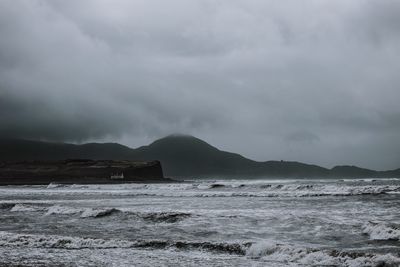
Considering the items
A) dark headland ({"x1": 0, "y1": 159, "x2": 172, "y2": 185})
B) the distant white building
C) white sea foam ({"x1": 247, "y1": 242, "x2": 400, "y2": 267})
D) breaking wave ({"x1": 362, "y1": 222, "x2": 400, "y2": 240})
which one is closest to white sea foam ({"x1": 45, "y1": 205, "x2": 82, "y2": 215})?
white sea foam ({"x1": 247, "y1": 242, "x2": 400, "y2": 267})

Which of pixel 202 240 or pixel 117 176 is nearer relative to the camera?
pixel 202 240

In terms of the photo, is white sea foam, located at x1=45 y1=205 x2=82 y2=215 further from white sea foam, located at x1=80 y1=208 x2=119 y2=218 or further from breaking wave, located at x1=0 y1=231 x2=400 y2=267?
breaking wave, located at x1=0 y1=231 x2=400 y2=267

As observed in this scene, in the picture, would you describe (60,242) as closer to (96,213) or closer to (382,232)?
(96,213)

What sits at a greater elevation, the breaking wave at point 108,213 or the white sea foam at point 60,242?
the breaking wave at point 108,213

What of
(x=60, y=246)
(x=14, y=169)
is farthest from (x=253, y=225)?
(x=14, y=169)

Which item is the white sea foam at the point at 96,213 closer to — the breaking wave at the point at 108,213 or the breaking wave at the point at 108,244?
the breaking wave at the point at 108,213

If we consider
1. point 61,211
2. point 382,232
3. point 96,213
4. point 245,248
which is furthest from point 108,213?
point 382,232

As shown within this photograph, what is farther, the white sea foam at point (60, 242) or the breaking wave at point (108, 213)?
the breaking wave at point (108, 213)

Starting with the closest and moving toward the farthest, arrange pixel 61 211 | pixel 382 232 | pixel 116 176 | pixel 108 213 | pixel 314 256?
1. pixel 314 256
2. pixel 382 232
3. pixel 108 213
4. pixel 61 211
5. pixel 116 176

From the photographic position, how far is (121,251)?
15.2 meters

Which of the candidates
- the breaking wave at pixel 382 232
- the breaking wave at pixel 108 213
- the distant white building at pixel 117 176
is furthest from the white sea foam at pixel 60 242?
the distant white building at pixel 117 176

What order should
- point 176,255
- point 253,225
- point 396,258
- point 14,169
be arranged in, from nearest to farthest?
point 396,258
point 176,255
point 253,225
point 14,169

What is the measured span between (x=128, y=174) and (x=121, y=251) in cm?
12271

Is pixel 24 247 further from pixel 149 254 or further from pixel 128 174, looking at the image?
pixel 128 174
